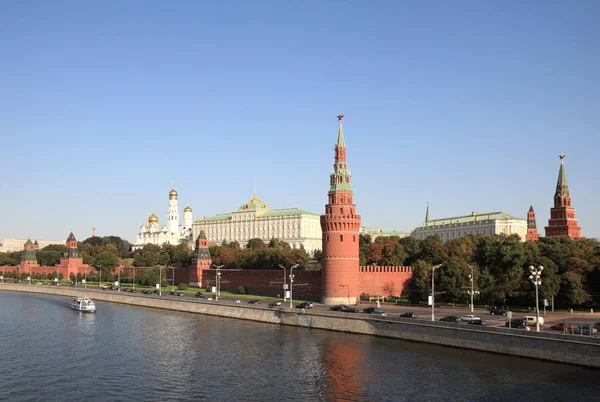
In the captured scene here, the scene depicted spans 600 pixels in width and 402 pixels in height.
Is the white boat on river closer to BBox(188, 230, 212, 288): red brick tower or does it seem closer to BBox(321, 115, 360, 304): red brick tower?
BBox(321, 115, 360, 304): red brick tower

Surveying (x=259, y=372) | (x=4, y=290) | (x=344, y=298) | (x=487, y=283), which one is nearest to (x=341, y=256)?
(x=344, y=298)

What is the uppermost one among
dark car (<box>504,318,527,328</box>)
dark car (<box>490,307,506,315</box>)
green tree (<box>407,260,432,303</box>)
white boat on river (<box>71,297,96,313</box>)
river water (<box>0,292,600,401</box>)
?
green tree (<box>407,260,432,303</box>)

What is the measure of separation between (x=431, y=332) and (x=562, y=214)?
259 ft

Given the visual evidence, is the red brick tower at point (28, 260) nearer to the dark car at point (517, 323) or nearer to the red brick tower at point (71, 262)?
the red brick tower at point (71, 262)

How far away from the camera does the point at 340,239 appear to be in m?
88.6

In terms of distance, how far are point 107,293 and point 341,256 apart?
142ft

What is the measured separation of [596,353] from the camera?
4572 centimetres

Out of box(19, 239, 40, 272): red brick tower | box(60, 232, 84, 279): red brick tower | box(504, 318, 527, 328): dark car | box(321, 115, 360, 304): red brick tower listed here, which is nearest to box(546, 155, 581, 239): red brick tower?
box(321, 115, 360, 304): red brick tower

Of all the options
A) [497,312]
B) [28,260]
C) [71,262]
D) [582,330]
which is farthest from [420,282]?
[28,260]

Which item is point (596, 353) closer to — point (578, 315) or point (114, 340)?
point (578, 315)

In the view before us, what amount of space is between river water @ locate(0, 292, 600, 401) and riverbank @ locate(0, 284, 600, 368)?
0.99m

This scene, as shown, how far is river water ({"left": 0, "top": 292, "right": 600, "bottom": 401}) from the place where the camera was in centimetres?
4034

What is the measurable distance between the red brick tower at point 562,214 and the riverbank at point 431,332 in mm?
72077

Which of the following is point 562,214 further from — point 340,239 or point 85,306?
point 85,306
